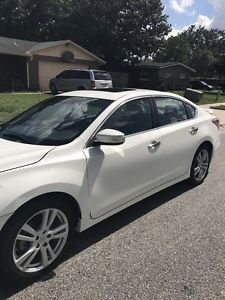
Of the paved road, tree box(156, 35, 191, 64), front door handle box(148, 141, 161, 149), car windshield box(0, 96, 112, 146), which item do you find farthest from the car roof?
tree box(156, 35, 191, 64)

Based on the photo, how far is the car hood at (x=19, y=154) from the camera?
3252mm

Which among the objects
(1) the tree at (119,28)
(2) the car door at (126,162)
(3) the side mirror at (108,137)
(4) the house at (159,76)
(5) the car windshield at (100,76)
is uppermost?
(1) the tree at (119,28)

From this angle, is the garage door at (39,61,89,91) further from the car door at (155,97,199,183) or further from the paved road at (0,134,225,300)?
the paved road at (0,134,225,300)

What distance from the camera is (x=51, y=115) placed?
4.38 metres

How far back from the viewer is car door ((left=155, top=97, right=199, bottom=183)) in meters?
5.03

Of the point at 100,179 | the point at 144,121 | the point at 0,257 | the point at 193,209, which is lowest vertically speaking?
the point at 193,209

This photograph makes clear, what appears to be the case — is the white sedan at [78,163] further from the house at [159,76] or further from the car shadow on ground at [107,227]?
the house at [159,76]

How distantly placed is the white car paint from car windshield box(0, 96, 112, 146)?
0.36 ft

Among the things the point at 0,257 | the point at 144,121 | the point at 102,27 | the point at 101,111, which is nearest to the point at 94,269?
the point at 0,257

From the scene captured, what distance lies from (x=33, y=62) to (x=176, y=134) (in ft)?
98.3

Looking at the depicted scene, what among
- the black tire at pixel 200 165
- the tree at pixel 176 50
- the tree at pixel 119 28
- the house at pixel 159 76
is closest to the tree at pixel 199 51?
the tree at pixel 176 50

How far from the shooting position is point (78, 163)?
366 centimetres

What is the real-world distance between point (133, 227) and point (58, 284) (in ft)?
4.57

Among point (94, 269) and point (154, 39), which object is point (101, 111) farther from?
point (154, 39)
